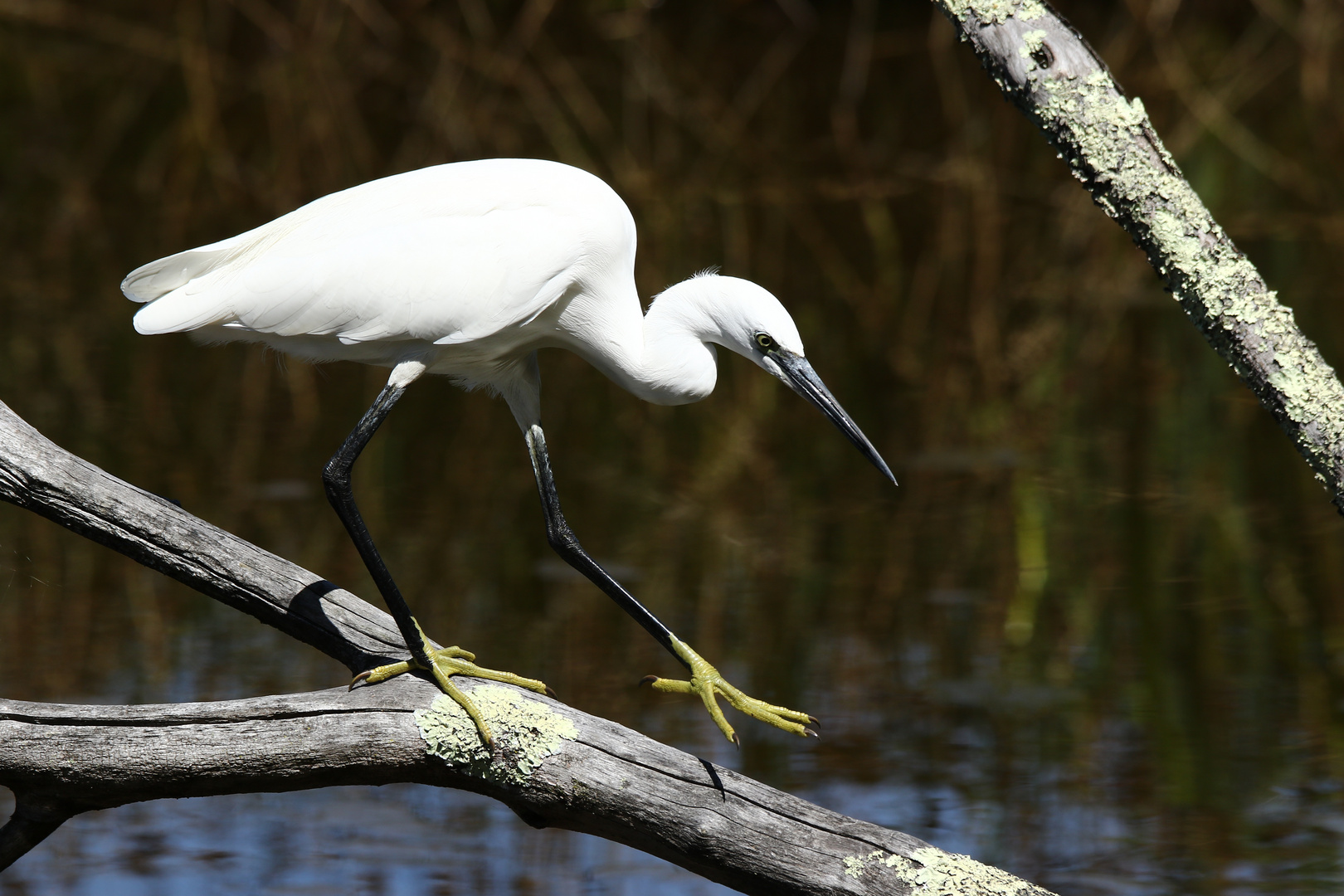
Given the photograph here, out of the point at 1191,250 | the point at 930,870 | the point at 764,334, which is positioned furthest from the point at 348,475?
the point at 1191,250

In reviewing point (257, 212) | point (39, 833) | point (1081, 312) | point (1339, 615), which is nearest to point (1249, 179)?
point (1081, 312)

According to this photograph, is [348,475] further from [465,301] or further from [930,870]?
[930,870]

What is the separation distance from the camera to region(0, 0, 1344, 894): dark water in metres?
4.34

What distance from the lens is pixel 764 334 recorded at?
9.72ft

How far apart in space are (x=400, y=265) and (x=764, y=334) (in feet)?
2.34

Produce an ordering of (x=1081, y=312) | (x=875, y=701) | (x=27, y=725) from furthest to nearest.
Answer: (x=1081, y=312), (x=875, y=701), (x=27, y=725)

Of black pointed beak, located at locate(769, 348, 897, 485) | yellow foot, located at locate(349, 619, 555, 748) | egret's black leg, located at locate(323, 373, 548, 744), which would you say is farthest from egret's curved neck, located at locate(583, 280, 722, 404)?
yellow foot, located at locate(349, 619, 555, 748)

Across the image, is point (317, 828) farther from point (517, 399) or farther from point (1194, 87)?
point (1194, 87)

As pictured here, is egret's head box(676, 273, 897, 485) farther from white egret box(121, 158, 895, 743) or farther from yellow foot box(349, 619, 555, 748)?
yellow foot box(349, 619, 555, 748)

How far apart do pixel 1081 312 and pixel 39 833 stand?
6.83 meters

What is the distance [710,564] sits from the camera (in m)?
5.80

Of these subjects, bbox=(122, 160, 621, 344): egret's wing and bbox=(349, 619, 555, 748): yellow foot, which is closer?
bbox=(349, 619, 555, 748): yellow foot

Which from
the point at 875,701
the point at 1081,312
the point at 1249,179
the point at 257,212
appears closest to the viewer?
the point at 875,701

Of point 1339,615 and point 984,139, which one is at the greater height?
point 984,139
